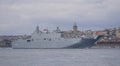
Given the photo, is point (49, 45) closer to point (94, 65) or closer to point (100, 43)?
point (100, 43)

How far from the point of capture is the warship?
105938mm

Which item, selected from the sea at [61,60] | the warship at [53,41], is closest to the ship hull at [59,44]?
the warship at [53,41]

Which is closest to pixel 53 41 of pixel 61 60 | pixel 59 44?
pixel 59 44

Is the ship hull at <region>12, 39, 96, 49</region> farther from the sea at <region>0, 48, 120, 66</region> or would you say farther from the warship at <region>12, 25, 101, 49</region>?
the sea at <region>0, 48, 120, 66</region>

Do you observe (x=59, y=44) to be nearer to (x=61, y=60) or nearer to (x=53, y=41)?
(x=53, y=41)

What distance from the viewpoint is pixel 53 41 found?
357 feet

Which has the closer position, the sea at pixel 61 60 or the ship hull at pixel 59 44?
the sea at pixel 61 60

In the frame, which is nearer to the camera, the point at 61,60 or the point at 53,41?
the point at 61,60

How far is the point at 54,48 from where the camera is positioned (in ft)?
367

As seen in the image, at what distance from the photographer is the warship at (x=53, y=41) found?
348 ft

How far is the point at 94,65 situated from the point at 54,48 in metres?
70.1

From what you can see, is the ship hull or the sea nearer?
the sea

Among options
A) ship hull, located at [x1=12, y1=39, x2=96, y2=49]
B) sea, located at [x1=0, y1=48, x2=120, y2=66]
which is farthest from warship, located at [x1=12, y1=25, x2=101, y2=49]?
sea, located at [x1=0, y1=48, x2=120, y2=66]

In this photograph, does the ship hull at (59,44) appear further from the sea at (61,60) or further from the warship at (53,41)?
the sea at (61,60)
